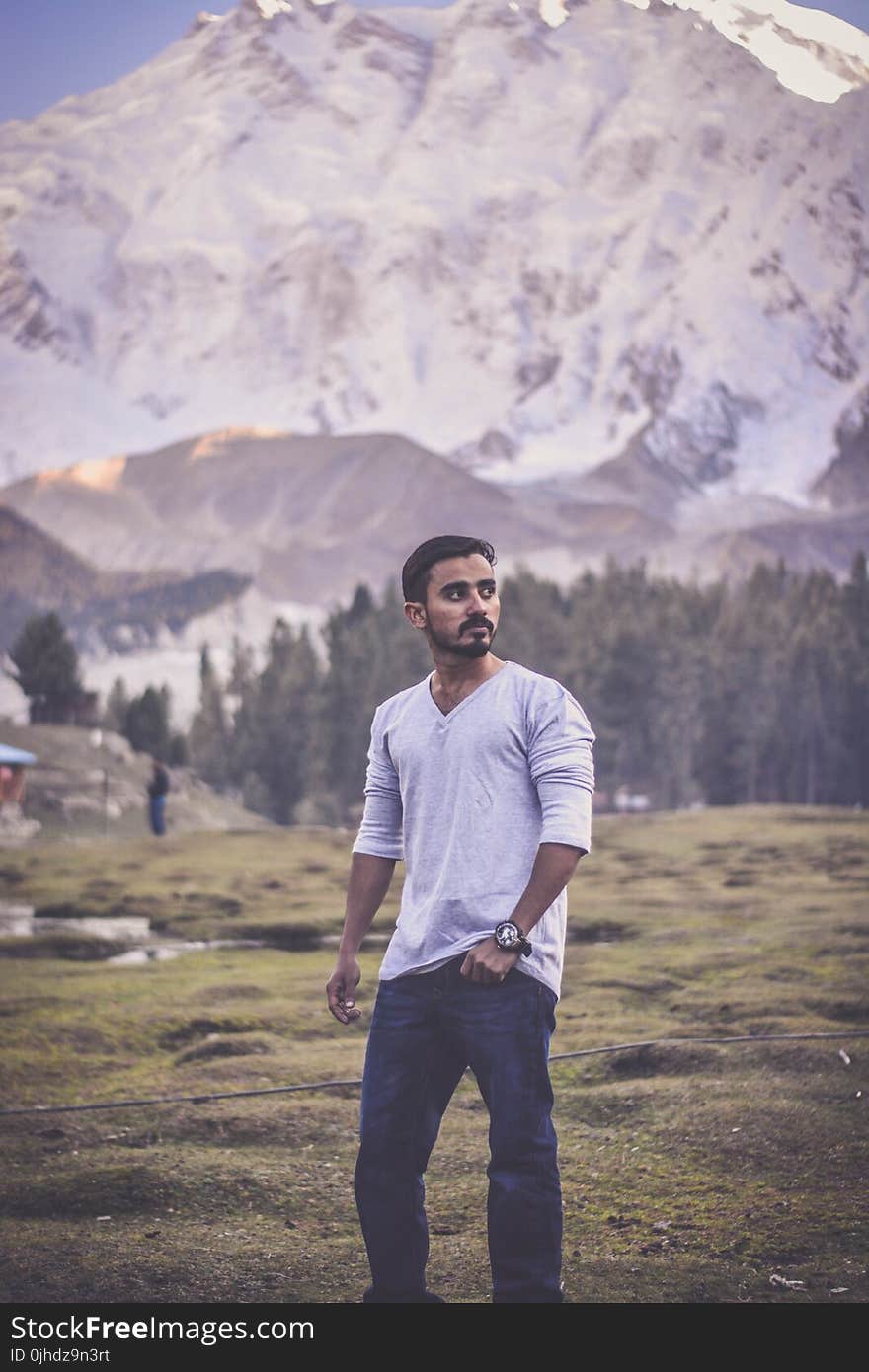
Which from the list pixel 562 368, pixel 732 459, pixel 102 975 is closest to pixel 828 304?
pixel 732 459

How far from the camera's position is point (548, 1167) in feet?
14.0

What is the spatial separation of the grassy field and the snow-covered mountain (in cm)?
4559

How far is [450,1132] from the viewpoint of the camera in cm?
793

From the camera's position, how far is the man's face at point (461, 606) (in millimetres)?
4621

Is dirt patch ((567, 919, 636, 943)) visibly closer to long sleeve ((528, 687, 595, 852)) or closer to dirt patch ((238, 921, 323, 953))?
dirt patch ((238, 921, 323, 953))

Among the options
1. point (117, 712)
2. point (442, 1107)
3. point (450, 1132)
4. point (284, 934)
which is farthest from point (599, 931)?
point (117, 712)

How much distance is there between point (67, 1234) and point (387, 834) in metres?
2.54

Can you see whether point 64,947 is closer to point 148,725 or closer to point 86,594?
point 148,725

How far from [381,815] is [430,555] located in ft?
2.89

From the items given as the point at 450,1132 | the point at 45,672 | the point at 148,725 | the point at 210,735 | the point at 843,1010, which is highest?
the point at 45,672

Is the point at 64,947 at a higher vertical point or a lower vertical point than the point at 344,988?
lower

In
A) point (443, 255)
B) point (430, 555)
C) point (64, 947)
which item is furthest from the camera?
point (443, 255)

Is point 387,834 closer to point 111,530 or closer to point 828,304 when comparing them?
point 828,304

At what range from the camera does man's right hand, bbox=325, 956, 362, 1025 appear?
190 inches
